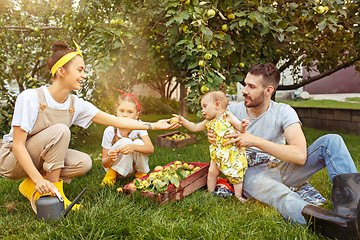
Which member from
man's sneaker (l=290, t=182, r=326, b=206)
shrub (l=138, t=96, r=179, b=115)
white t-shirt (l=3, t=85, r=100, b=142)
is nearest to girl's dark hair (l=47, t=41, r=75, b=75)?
white t-shirt (l=3, t=85, r=100, b=142)

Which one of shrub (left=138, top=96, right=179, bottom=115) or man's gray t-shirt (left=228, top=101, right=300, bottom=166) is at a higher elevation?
man's gray t-shirt (left=228, top=101, right=300, bottom=166)

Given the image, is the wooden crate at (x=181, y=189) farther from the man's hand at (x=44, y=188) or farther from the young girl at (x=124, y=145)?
the man's hand at (x=44, y=188)

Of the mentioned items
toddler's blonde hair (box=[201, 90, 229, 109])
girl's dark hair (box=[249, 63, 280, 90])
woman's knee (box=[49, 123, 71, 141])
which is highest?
girl's dark hair (box=[249, 63, 280, 90])

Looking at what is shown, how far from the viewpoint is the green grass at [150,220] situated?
1.74 meters

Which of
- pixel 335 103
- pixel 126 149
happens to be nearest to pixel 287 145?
pixel 126 149

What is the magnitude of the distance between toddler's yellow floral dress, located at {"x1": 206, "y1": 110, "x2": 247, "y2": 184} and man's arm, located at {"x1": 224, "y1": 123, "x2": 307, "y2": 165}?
0.16 meters

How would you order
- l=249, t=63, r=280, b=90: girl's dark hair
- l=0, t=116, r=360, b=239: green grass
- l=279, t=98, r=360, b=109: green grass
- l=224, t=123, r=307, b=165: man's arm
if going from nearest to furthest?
1. l=0, t=116, r=360, b=239: green grass
2. l=224, t=123, r=307, b=165: man's arm
3. l=249, t=63, r=280, b=90: girl's dark hair
4. l=279, t=98, r=360, b=109: green grass

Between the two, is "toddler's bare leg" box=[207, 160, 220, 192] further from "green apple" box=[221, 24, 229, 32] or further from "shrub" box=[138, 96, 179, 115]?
"shrub" box=[138, 96, 179, 115]

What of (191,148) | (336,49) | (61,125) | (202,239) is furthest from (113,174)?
(336,49)

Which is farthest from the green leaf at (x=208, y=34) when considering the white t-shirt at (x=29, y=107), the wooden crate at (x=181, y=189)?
the white t-shirt at (x=29, y=107)

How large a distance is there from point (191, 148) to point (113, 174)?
1993 millimetres

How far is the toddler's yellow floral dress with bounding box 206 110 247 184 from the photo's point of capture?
2309 mm

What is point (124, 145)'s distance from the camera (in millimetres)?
2654

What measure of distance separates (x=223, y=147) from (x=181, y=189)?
0.51m
